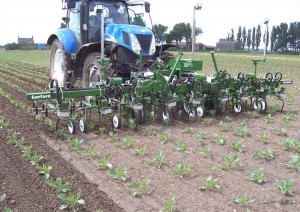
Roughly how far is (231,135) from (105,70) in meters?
2.78

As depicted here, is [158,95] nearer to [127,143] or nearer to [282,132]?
[127,143]

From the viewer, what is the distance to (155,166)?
452 cm

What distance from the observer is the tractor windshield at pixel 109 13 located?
327 inches

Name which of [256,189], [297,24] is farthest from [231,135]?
[297,24]

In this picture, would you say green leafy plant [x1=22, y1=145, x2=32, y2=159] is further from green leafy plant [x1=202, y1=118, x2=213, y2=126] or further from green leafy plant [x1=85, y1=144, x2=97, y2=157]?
green leafy plant [x1=202, y1=118, x2=213, y2=126]

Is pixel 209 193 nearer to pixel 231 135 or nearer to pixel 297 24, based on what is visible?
pixel 231 135

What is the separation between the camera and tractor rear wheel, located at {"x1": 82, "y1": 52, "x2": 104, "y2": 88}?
7602mm

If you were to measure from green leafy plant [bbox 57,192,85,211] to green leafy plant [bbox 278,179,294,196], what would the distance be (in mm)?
1959

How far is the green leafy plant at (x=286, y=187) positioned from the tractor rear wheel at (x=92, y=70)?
14.7 feet

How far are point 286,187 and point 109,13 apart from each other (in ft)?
19.7

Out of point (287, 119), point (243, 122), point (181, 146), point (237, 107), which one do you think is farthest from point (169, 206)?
point (237, 107)

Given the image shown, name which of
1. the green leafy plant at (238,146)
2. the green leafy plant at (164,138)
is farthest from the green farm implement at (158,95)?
the green leafy plant at (238,146)

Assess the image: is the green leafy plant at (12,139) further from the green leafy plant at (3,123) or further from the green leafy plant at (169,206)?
the green leafy plant at (169,206)

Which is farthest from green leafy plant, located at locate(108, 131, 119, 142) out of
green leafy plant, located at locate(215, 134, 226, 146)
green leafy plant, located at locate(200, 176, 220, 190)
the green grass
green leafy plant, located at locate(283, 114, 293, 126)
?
the green grass
